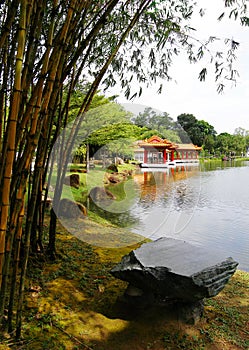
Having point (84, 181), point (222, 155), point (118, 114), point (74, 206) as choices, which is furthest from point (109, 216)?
point (222, 155)

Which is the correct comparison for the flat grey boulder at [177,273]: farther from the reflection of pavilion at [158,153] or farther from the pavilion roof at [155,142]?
the pavilion roof at [155,142]

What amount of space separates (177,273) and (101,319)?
1.61 ft

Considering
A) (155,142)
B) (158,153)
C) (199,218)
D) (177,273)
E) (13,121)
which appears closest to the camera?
(13,121)

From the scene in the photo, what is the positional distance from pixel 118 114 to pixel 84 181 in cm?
189

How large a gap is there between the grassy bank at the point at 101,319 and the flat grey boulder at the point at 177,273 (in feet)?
0.56

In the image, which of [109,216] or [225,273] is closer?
[225,273]

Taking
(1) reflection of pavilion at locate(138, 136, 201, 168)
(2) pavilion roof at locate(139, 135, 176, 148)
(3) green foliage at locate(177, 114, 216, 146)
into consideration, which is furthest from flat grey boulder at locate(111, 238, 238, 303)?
(3) green foliage at locate(177, 114, 216, 146)

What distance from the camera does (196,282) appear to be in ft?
5.14

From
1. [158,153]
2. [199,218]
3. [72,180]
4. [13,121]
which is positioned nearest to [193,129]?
[158,153]

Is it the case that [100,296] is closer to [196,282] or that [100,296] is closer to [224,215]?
[196,282]

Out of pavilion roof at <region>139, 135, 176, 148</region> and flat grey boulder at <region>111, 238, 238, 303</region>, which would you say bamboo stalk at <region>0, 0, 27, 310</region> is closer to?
flat grey boulder at <region>111, 238, 238, 303</region>

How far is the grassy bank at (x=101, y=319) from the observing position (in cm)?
152

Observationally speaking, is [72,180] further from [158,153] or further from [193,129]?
[193,129]

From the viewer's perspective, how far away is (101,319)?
1.70 m
